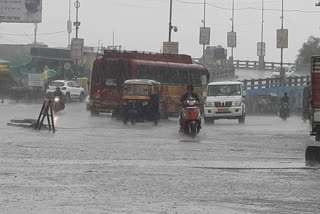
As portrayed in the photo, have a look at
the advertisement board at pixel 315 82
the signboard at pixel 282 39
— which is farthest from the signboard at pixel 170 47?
the advertisement board at pixel 315 82

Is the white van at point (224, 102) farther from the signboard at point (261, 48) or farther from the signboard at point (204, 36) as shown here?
the signboard at point (261, 48)

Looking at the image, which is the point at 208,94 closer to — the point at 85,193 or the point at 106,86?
the point at 106,86

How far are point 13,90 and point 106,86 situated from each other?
2757 cm

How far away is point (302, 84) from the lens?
6450cm

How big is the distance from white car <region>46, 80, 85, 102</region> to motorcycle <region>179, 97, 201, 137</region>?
126 ft

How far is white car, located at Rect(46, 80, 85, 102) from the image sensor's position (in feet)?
216

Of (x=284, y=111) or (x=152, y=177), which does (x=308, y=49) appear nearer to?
(x=284, y=111)

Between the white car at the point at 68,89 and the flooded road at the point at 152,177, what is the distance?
42576 mm

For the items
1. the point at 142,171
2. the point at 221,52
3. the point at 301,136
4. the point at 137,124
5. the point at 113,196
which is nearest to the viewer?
the point at 113,196

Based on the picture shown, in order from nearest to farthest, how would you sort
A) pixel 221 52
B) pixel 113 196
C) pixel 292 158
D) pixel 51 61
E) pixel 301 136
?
pixel 113 196 < pixel 292 158 < pixel 301 136 < pixel 51 61 < pixel 221 52

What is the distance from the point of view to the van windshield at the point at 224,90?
132 feet

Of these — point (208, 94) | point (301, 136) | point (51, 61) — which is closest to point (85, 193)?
point (301, 136)

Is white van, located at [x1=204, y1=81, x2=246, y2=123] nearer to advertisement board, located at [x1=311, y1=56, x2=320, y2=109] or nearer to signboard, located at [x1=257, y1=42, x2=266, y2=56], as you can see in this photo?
advertisement board, located at [x1=311, y1=56, x2=320, y2=109]

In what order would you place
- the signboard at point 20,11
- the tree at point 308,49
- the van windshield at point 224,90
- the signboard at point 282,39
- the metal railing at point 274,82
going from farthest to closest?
the tree at point 308,49 → the signboard at point 20,11 → the signboard at point 282,39 → the metal railing at point 274,82 → the van windshield at point 224,90
